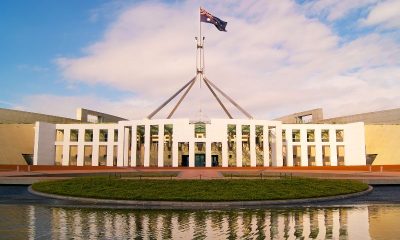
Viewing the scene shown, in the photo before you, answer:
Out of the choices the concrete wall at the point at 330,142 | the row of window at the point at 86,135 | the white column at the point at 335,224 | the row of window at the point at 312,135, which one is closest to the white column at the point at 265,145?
the concrete wall at the point at 330,142

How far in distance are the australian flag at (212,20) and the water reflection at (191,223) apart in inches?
1517

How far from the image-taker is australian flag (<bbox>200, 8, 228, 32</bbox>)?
50.5m

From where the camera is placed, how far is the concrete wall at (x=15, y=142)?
5387 cm

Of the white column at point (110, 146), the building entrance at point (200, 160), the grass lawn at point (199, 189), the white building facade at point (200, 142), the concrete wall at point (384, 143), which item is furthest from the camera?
the building entrance at point (200, 160)

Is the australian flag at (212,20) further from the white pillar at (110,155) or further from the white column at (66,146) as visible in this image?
the white column at (66,146)

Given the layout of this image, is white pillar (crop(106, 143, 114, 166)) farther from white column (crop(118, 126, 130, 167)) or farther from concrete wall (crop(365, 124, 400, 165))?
concrete wall (crop(365, 124, 400, 165))

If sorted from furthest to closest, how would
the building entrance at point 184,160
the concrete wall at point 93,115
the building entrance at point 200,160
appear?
1. the concrete wall at point 93,115
2. the building entrance at point 184,160
3. the building entrance at point 200,160

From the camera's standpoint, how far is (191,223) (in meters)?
12.8

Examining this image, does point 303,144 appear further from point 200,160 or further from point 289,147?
point 200,160

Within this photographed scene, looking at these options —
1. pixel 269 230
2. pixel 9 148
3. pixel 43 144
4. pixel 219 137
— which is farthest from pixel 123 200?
pixel 9 148

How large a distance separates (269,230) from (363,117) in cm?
6244

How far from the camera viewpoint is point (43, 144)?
52.8 meters

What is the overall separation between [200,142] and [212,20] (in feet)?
56.6

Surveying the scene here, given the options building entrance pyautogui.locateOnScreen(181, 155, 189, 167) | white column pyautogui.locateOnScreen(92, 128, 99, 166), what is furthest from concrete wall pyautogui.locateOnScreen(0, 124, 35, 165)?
building entrance pyautogui.locateOnScreen(181, 155, 189, 167)
